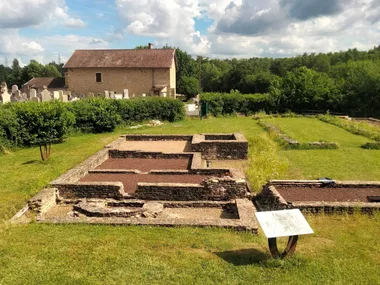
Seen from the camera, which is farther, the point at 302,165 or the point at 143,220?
the point at 302,165

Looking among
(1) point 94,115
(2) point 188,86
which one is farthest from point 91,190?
(2) point 188,86

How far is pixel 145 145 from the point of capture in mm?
17484

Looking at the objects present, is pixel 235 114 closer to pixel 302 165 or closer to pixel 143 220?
pixel 302 165

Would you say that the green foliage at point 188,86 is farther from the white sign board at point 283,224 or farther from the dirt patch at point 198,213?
the white sign board at point 283,224

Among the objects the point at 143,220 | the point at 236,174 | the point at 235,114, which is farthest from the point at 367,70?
the point at 143,220

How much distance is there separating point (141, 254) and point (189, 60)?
2252 inches

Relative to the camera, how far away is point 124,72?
35219mm

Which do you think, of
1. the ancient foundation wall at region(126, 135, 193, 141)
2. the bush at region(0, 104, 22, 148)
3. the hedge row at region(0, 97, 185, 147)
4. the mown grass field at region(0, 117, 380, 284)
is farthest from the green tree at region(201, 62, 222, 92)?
the mown grass field at region(0, 117, 380, 284)

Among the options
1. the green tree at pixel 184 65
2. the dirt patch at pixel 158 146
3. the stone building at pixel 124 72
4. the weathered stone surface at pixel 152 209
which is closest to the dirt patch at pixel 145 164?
the dirt patch at pixel 158 146

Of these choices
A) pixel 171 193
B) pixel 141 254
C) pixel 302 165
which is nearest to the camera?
pixel 141 254

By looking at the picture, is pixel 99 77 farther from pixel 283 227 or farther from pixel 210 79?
pixel 210 79

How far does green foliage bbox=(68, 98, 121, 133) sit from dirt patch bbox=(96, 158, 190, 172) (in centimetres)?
716

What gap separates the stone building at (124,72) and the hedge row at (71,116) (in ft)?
28.9

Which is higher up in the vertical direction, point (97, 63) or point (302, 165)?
point (97, 63)
